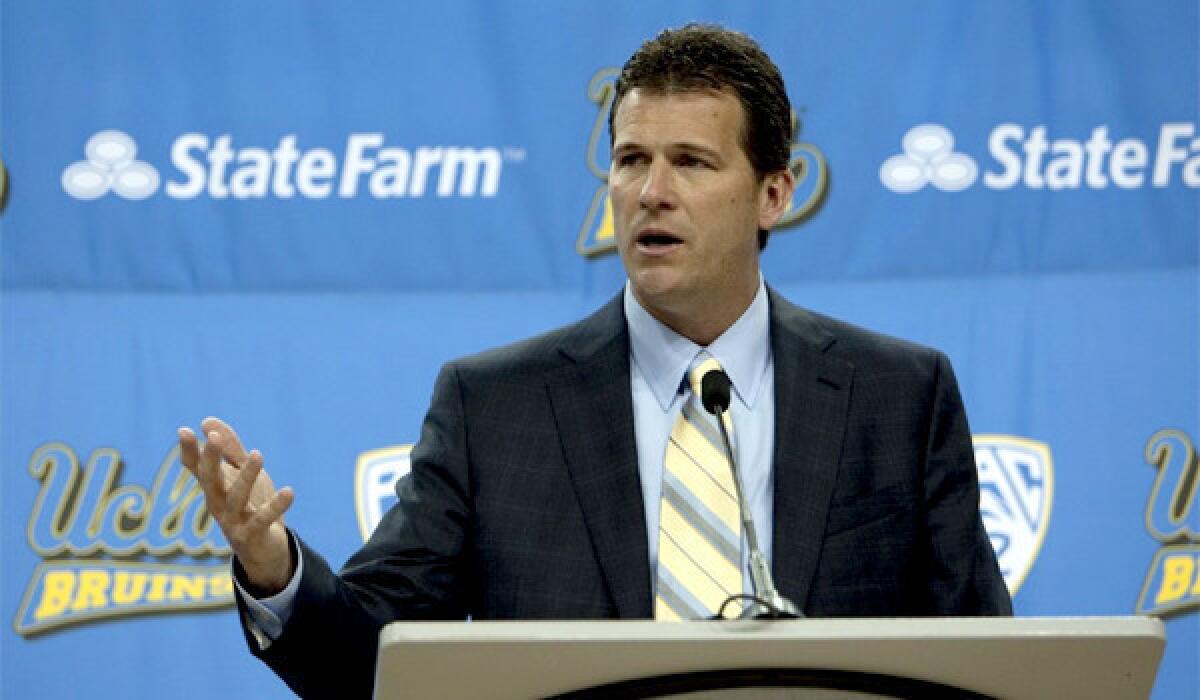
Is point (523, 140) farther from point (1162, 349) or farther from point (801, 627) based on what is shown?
point (801, 627)

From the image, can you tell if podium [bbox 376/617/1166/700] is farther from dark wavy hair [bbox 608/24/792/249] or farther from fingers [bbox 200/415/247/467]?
dark wavy hair [bbox 608/24/792/249]

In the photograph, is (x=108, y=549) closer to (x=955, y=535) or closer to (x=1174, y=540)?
(x=955, y=535)

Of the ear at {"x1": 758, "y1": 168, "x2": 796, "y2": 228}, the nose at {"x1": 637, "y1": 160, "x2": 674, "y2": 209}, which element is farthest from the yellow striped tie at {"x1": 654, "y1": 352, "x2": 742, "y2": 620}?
the ear at {"x1": 758, "y1": 168, "x2": 796, "y2": 228}

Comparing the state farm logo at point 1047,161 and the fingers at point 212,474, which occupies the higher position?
the state farm logo at point 1047,161

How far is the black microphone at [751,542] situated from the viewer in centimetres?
130

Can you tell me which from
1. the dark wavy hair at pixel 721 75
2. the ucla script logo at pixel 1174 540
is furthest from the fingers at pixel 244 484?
the ucla script logo at pixel 1174 540

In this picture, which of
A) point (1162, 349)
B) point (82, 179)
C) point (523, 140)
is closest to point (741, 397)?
point (523, 140)

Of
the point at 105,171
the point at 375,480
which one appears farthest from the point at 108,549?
the point at 105,171

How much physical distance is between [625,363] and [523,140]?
4.17ft

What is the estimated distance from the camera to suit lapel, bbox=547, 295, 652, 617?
1.96 m

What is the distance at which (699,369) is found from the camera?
6.21ft

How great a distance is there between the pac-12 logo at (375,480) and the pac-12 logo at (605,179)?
1.92 feet

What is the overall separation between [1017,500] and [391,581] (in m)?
1.70

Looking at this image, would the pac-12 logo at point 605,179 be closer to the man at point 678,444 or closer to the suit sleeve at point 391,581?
the man at point 678,444
